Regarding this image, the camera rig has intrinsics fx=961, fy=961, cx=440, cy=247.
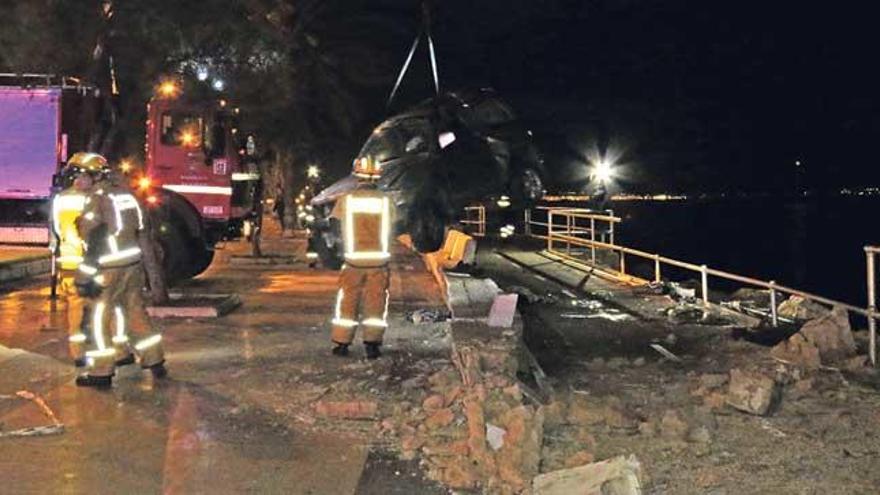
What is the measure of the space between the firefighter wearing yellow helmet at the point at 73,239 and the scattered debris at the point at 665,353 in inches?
211

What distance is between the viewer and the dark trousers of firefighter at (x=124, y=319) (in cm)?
771

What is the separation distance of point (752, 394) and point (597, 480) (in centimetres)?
243

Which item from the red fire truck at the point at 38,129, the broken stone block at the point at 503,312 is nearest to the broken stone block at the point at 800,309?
the broken stone block at the point at 503,312

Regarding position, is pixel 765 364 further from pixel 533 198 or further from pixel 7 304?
pixel 7 304

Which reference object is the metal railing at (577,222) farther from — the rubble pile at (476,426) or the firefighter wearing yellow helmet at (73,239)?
the rubble pile at (476,426)

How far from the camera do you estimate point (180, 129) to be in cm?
1432

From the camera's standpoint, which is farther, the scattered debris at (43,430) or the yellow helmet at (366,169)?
the yellow helmet at (366,169)

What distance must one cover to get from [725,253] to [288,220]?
3192 centimetres

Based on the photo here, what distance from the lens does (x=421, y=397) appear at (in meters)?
7.19

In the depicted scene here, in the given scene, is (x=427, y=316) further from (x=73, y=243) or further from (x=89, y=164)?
(x=89, y=164)

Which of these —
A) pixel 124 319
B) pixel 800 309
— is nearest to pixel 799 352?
pixel 124 319

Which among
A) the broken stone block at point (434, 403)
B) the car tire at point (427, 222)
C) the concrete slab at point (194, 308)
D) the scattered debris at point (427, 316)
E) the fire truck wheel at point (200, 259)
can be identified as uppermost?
the car tire at point (427, 222)

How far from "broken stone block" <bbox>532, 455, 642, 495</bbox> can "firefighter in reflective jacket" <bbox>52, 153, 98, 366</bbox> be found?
14.7 feet

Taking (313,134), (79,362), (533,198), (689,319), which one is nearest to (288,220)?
(313,134)
